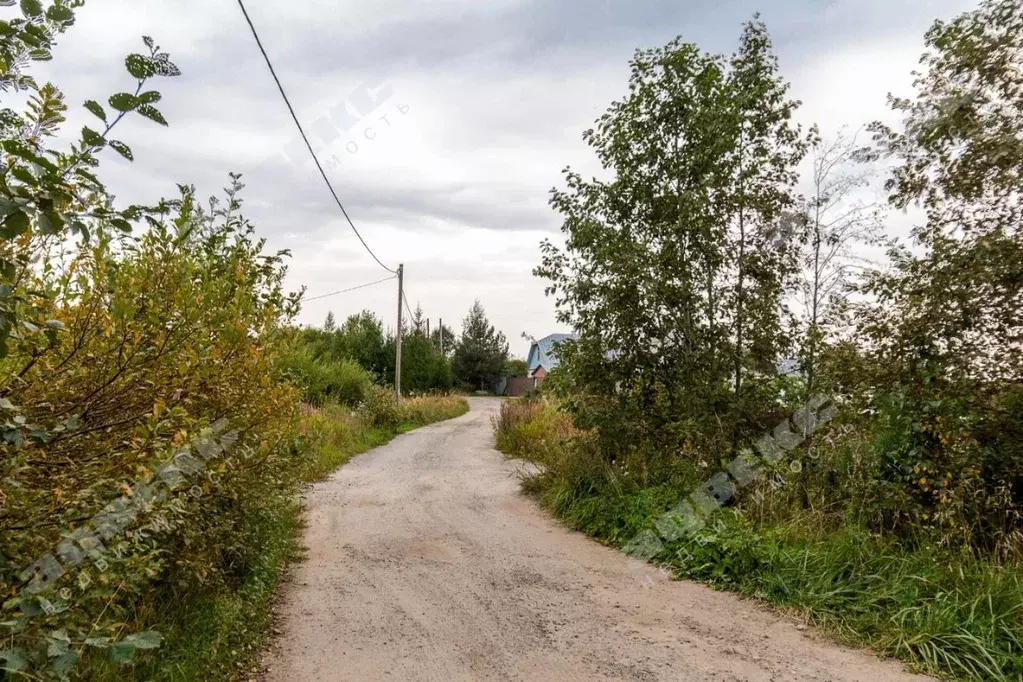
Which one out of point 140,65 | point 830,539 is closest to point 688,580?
point 830,539

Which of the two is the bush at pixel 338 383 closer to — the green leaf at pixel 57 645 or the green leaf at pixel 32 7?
the green leaf at pixel 57 645

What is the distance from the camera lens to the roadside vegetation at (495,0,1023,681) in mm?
4863

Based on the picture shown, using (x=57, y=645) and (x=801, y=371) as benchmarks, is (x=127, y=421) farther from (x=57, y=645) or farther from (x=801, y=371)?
(x=801, y=371)

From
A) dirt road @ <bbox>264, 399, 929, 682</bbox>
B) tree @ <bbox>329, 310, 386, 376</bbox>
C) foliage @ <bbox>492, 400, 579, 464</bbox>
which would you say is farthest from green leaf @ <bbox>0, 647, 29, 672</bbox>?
tree @ <bbox>329, 310, 386, 376</bbox>

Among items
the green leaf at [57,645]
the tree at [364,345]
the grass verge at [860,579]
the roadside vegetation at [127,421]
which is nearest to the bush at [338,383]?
the tree at [364,345]

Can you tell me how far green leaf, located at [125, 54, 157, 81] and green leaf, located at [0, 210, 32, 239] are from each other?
388 mm

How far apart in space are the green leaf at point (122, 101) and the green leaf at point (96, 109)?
0.09ft

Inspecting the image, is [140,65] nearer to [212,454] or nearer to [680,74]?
[212,454]

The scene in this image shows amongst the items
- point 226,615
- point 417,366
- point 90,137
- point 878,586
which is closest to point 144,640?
point 90,137

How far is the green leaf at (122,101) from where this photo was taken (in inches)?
53.6

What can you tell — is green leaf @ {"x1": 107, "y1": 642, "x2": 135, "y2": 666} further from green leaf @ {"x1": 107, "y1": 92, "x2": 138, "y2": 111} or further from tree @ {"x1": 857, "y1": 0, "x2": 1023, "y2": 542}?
tree @ {"x1": 857, "y1": 0, "x2": 1023, "y2": 542}

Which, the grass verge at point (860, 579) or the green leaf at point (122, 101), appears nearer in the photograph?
the green leaf at point (122, 101)

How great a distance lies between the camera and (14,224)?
1.27m

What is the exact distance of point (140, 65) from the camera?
1430 millimetres
